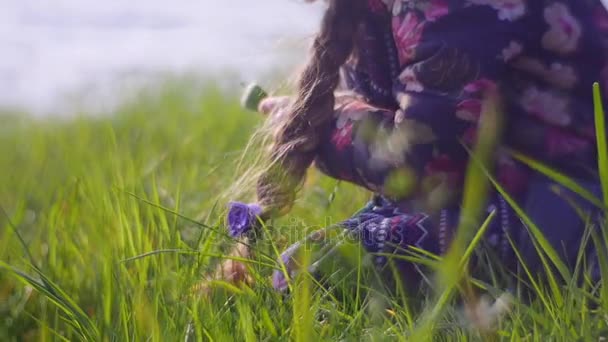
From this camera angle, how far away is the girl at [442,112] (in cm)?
126

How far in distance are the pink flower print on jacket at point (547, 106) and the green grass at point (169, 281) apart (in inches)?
10.6

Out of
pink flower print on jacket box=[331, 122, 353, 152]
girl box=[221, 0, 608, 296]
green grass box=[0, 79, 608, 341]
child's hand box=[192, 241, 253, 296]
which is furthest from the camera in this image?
pink flower print on jacket box=[331, 122, 353, 152]

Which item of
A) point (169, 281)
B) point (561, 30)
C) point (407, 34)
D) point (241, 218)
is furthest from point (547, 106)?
point (169, 281)

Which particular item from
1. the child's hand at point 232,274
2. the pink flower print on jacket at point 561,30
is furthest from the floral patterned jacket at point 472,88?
the child's hand at point 232,274

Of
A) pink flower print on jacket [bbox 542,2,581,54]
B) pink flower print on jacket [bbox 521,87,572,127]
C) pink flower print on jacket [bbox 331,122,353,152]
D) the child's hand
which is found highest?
pink flower print on jacket [bbox 542,2,581,54]

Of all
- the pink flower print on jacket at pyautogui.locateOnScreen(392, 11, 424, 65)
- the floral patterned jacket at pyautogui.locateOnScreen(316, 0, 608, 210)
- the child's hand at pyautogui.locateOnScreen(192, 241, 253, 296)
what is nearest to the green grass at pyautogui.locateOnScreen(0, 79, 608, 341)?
the child's hand at pyautogui.locateOnScreen(192, 241, 253, 296)

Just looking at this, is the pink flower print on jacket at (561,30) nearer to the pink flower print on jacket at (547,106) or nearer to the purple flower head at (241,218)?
the pink flower print on jacket at (547,106)

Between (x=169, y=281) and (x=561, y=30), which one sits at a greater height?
(x=561, y=30)

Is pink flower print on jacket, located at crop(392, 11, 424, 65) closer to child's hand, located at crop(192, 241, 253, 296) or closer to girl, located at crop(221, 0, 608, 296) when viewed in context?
girl, located at crop(221, 0, 608, 296)

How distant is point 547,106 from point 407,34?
0.75 feet

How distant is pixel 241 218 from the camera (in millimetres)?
1356

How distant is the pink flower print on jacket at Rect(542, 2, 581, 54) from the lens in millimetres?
1288

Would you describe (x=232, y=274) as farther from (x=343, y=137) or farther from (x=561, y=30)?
(x=561, y=30)

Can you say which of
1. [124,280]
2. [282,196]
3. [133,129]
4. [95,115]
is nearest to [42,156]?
[95,115]
